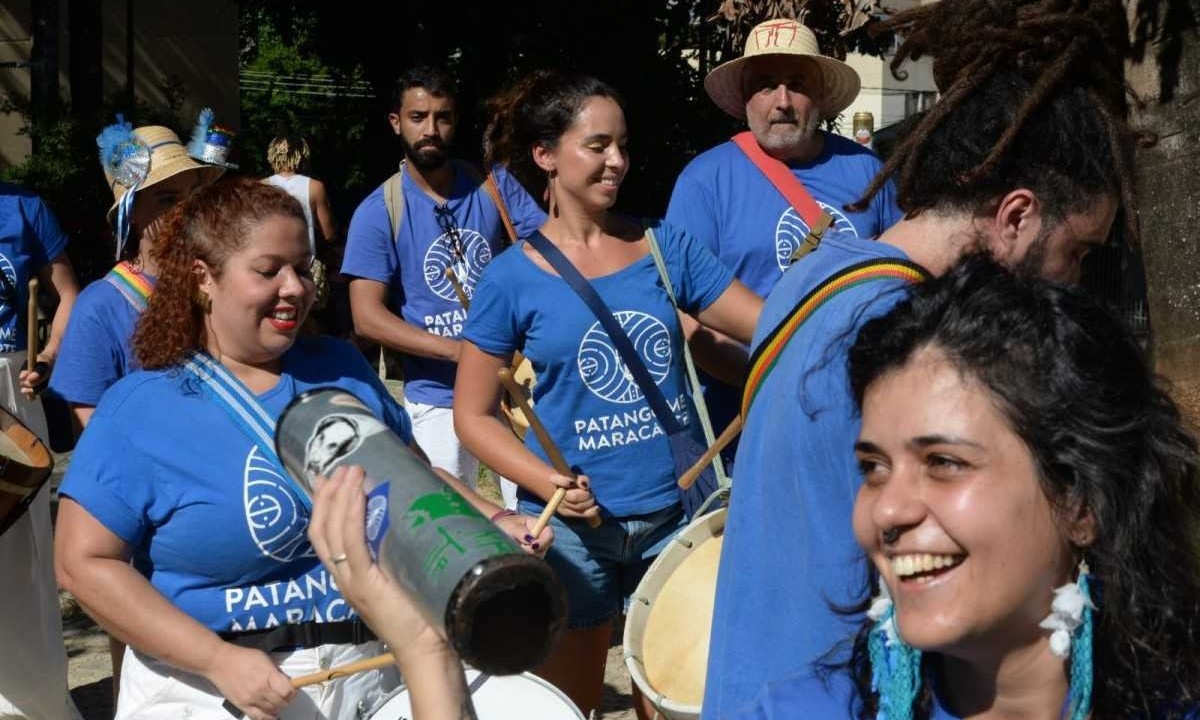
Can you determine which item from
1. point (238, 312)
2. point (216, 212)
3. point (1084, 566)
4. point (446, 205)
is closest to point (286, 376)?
point (238, 312)

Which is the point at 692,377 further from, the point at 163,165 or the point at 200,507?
the point at 163,165

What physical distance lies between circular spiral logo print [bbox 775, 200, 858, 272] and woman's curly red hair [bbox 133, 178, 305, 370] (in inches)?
66.8

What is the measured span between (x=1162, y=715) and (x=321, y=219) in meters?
7.39

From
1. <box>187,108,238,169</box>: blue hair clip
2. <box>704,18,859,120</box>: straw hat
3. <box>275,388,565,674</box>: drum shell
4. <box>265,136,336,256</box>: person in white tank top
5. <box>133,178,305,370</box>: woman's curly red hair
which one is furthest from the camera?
<box>265,136,336,256</box>: person in white tank top

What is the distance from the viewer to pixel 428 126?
633cm

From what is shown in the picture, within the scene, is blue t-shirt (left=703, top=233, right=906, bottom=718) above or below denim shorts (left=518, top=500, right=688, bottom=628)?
above

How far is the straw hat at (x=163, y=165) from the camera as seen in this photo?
544 cm

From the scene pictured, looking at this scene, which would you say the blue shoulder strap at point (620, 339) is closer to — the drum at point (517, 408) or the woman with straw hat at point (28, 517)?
the drum at point (517, 408)

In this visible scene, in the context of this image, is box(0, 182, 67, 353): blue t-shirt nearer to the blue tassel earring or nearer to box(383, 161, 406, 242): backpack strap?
box(383, 161, 406, 242): backpack strap

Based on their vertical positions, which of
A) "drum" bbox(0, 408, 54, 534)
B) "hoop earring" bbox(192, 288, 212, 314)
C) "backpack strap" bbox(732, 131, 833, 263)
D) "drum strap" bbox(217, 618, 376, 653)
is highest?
"backpack strap" bbox(732, 131, 833, 263)

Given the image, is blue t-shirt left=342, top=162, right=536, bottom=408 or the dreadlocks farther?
blue t-shirt left=342, top=162, right=536, bottom=408

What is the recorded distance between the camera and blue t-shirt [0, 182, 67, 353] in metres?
6.02

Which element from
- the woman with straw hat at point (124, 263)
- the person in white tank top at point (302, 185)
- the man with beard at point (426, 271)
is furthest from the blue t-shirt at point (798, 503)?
the person in white tank top at point (302, 185)

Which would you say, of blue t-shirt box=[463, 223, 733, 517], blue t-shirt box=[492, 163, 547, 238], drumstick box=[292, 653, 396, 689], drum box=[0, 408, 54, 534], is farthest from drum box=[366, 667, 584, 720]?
blue t-shirt box=[492, 163, 547, 238]
